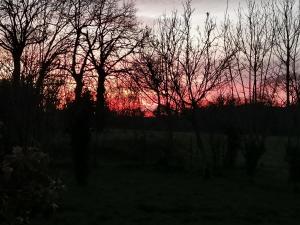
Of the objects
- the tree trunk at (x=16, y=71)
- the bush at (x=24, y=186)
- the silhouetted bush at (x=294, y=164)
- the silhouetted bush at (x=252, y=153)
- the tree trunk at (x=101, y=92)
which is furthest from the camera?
the tree trunk at (x=101, y=92)

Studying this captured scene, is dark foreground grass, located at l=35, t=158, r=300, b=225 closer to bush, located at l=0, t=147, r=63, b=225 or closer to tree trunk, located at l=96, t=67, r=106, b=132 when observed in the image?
bush, located at l=0, t=147, r=63, b=225

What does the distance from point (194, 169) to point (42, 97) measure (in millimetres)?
9613

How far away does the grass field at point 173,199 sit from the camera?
11.8m

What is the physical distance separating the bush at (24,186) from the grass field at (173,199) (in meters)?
1.37

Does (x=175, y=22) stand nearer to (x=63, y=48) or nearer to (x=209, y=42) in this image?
(x=209, y=42)

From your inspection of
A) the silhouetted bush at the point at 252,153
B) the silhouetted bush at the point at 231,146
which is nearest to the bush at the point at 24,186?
the silhouetted bush at the point at 252,153

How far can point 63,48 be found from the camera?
3081cm

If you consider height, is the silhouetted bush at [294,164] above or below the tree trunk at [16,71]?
below

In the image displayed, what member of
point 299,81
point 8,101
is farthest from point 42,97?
point 299,81

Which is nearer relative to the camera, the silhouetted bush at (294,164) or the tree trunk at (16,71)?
the silhouetted bush at (294,164)

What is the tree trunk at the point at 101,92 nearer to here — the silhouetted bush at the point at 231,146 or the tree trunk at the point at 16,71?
the tree trunk at the point at 16,71

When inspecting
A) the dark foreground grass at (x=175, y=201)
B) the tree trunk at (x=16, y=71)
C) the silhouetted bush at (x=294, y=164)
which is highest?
the tree trunk at (x=16, y=71)

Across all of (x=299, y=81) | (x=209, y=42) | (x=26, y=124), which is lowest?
(x=26, y=124)

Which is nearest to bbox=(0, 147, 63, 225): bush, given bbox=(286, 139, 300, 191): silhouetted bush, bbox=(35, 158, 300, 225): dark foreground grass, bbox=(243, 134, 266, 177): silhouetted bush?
bbox=(35, 158, 300, 225): dark foreground grass
